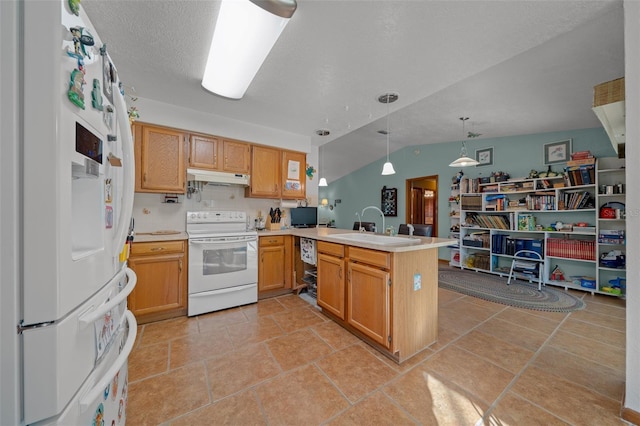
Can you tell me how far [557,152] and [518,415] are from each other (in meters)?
4.33

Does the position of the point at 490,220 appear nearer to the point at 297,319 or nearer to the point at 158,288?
the point at 297,319

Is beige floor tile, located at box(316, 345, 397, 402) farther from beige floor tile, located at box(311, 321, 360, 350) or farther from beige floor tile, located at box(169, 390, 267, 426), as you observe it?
beige floor tile, located at box(169, 390, 267, 426)

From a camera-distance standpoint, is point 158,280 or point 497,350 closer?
point 497,350

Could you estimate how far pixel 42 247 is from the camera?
562 mm

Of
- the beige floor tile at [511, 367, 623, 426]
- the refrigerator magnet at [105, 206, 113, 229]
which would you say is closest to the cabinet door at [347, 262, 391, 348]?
the beige floor tile at [511, 367, 623, 426]

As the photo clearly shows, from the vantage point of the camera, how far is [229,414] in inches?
54.1

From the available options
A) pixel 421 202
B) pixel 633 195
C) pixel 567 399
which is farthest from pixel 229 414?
pixel 421 202

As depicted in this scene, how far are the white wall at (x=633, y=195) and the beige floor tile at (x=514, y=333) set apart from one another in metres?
0.77

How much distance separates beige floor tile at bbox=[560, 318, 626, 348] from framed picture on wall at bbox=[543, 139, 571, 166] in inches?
106

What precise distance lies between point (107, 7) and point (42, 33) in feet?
4.83

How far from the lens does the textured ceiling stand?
1549 millimetres

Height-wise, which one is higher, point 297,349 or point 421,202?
point 421,202

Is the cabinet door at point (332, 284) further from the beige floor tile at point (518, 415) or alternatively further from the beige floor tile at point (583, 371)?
the beige floor tile at point (583, 371)

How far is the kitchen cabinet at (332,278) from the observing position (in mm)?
2327
